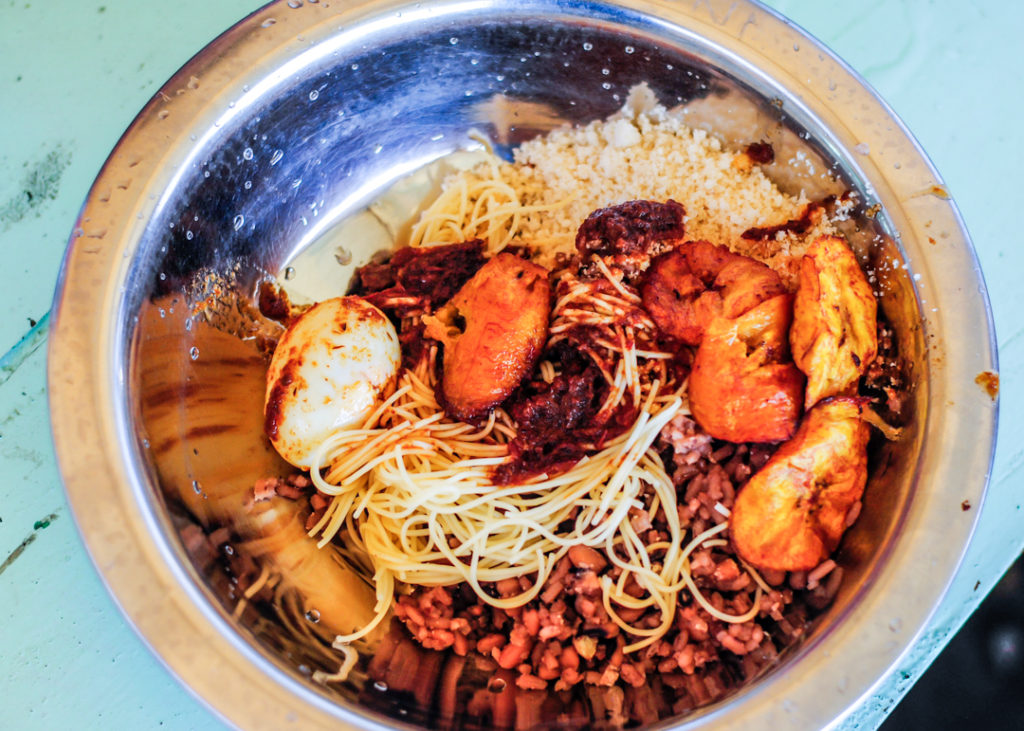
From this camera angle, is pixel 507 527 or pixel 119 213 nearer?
pixel 119 213

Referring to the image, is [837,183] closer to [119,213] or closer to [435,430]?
[435,430]

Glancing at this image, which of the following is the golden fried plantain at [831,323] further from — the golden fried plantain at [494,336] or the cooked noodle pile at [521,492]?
the golden fried plantain at [494,336]

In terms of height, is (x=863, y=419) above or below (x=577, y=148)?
below

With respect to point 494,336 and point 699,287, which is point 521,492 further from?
point 699,287

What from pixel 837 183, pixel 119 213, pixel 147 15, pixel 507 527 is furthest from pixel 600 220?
pixel 147 15

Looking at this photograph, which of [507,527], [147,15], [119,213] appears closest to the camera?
[119,213]

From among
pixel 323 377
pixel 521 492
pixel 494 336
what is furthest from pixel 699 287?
pixel 323 377

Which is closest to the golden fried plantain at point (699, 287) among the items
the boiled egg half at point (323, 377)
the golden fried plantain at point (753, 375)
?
the golden fried plantain at point (753, 375)
